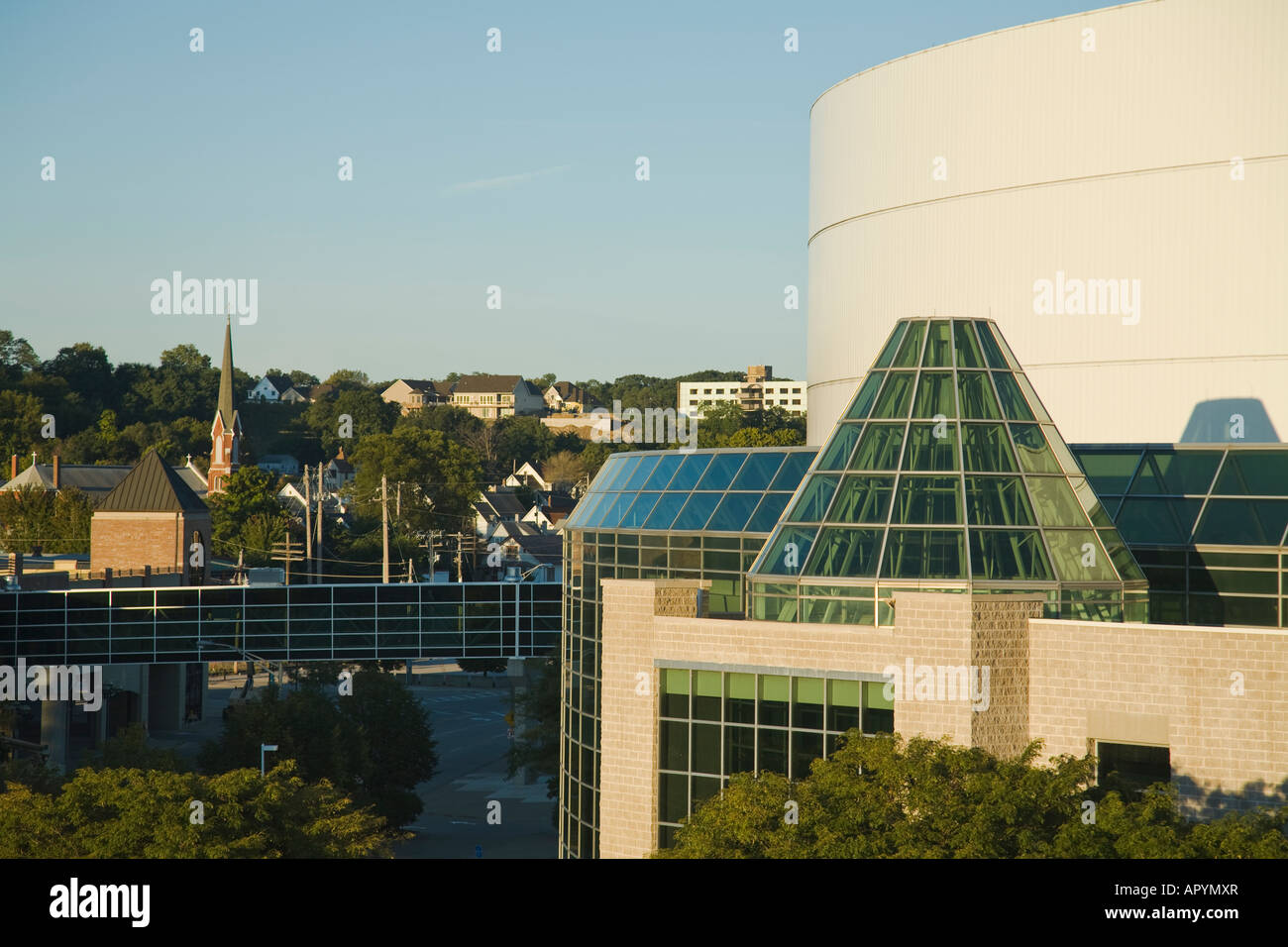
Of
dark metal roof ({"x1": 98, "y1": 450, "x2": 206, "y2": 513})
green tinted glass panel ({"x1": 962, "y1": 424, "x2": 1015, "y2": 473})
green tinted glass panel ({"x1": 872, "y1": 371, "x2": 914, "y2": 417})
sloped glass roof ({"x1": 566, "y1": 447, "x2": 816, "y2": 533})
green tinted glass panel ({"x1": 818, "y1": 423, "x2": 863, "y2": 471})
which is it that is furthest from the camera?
dark metal roof ({"x1": 98, "y1": 450, "x2": 206, "y2": 513})

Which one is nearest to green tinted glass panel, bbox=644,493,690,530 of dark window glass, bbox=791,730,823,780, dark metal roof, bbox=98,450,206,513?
dark window glass, bbox=791,730,823,780

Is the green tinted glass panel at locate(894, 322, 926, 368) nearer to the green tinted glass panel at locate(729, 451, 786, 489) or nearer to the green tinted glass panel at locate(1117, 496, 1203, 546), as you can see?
the green tinted glass panel at locate(1117, 496, 1203, 546)

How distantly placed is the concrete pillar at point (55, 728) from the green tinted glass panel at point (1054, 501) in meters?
50.6

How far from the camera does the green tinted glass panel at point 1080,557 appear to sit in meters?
25.4

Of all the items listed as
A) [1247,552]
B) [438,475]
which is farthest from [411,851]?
[438,475]

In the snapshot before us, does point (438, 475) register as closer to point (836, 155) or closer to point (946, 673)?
point (836, 155)

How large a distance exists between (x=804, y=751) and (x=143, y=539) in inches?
2514

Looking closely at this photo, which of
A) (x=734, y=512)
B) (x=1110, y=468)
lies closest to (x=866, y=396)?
(x=734, y=512)

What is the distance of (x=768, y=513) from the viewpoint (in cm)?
3531

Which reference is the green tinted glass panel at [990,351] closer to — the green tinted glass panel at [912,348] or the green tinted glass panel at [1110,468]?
the green tinted glass panel at [912,348]

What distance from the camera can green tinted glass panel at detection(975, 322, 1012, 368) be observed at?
2733cm

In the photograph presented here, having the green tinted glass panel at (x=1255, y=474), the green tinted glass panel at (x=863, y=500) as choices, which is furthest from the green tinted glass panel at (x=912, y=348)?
the green tinted glass panel at (x=1255, y=474)

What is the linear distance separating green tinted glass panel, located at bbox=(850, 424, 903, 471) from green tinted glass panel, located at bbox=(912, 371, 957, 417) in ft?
1.85
